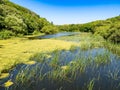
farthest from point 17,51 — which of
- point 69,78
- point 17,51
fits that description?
point 69,78

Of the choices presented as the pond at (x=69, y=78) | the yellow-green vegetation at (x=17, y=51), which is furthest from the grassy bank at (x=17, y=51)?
the pond at (x=69, y=78)

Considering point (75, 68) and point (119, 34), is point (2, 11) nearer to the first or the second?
point (119, 34)

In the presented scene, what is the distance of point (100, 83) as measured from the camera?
8.12 meters

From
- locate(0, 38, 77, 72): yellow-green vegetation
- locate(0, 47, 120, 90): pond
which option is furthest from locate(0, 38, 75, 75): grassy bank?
locate(0, 47, 120, 90): pond

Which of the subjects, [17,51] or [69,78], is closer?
[69,78]

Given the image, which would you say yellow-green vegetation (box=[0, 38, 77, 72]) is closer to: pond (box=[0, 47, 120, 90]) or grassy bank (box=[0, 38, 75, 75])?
grassy bank (box=[0, 38, 75, 75])

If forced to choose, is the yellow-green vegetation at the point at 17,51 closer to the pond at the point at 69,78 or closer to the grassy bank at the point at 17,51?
the grassy bank at the point at 17,51

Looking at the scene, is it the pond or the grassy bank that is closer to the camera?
the pond

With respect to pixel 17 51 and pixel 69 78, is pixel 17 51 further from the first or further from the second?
pixel 69 78

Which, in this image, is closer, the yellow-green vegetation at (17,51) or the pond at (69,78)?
the pond at (69,78)

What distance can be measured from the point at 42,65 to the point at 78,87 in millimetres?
3977

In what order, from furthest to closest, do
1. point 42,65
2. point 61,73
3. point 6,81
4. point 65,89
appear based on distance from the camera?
point 42,65, point 61,73, point 6,81, point 65,89

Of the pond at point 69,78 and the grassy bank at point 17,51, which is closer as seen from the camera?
the pond at point 69,78

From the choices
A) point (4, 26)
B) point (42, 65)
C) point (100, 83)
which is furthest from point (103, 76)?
point (4, 26)
